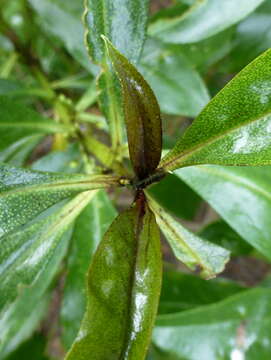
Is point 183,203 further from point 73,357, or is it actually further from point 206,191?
point 73,357

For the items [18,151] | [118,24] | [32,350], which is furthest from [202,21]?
[32,350]

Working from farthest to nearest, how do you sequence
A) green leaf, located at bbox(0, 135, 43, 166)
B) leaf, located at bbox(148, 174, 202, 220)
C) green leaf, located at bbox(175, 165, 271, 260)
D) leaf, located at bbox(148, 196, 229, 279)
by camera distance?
1. leaf, located at bbox(148, 174, 202, 220)
2. green leaf, located at bbox(0, 135, 43, 166)
3. green leaf, located at bbox(175, 165, 271, 260)
4. leaf, located at bbox(148, 196, 229, 279)

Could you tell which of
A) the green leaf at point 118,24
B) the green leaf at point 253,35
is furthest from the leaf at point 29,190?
the green leaf at point 253,35

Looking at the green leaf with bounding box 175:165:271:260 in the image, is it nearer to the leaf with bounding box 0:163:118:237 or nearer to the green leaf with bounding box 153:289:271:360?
the leaf with bounding box 0:163:118:237

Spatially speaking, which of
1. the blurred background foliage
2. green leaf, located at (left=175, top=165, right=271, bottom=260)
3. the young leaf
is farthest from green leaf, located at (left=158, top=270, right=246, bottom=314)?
the young leaf

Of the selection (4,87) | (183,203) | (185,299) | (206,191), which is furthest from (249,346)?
(4,87)

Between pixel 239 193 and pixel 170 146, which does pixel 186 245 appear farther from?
pixel 170 146

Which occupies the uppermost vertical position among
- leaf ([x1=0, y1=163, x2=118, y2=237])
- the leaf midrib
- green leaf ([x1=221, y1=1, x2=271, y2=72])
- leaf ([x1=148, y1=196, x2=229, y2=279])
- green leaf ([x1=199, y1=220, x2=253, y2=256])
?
green leaf ([x1=221, y1=1, x2=271, y2=72])

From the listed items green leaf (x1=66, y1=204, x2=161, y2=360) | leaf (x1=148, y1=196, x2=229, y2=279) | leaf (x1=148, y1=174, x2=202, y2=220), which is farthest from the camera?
leaf (x1=148, y1=174, x2=202, y2=220)
